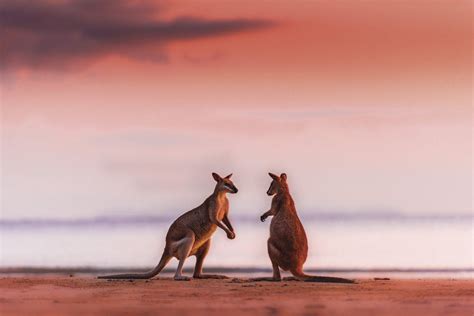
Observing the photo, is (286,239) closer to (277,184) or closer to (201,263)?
(277,184)

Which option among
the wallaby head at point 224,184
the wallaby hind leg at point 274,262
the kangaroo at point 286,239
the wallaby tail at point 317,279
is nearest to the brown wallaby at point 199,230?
the wallaby head at point 224,184

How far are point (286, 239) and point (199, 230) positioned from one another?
1.88 m

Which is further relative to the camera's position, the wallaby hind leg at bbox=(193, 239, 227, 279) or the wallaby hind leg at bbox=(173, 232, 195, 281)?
the wallaby hind leg at bbox=(193, 239, 227, 279)

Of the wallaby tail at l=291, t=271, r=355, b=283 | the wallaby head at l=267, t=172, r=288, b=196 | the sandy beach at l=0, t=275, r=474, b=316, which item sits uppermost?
the wallaby head at l=267, t=172, r=288, b=196

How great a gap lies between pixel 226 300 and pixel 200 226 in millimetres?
4413

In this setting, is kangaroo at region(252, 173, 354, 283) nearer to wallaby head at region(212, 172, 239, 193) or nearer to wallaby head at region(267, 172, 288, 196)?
wallaby head at region(267, 172, 288, 196)

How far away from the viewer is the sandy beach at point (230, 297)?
1786 cm

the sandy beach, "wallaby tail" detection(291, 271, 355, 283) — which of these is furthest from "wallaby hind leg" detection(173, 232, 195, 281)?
"wallaby tail" detection(291, 271, 355, 283)

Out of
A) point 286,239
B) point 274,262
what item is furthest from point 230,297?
point 286,239

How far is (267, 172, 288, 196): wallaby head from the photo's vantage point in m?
22.9

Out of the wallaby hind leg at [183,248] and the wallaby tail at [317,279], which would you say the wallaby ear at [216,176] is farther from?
the wallaby tail at [317,279]

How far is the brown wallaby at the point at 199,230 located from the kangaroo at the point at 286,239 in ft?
3.33

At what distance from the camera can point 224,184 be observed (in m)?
23.5

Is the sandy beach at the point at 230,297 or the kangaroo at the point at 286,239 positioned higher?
the kangaroo at the point at 286,239
